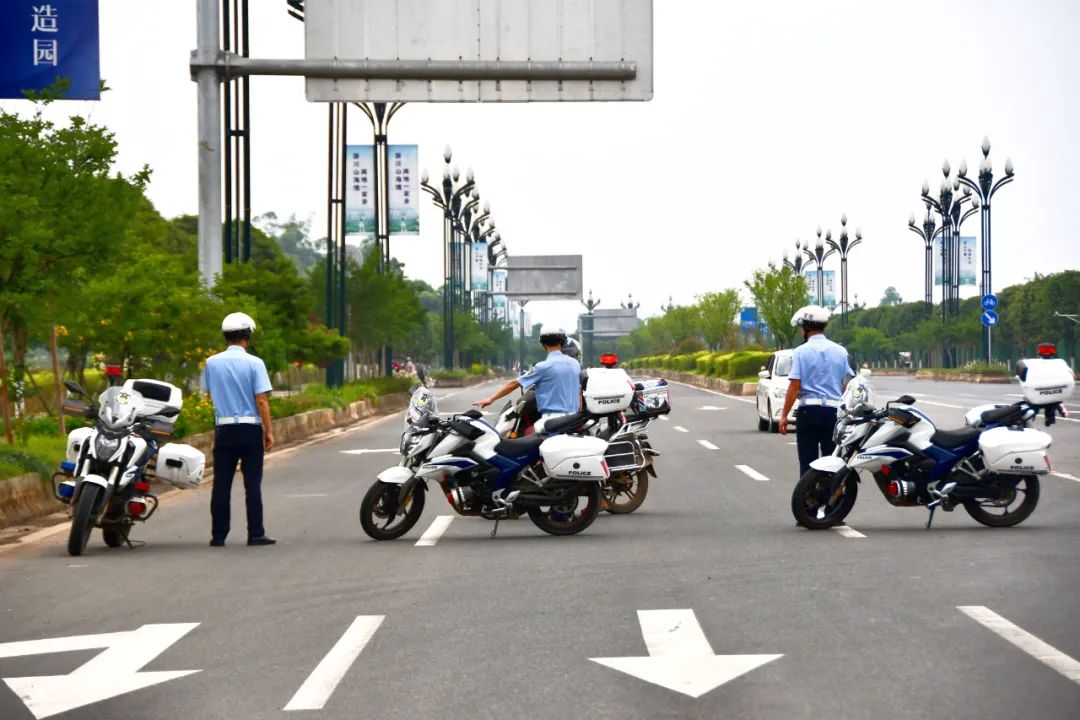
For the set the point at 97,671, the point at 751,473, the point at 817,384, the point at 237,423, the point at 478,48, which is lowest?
the point at 751,473

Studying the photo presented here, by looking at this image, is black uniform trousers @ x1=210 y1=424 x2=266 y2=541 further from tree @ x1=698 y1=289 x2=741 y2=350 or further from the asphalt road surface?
tree @ x1=698 y1=289 x2=741 y2=350

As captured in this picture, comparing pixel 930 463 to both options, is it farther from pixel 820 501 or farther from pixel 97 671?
pixel 97 671

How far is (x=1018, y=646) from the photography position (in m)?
7.12

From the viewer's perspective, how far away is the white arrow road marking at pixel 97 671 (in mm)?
6441

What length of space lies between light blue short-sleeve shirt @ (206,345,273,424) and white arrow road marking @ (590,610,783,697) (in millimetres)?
5209

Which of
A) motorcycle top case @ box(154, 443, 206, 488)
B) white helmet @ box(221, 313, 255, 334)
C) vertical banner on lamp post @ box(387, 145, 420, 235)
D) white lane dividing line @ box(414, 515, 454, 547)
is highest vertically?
vertical banner on lamp post @ box(387, 145, 420, 235)

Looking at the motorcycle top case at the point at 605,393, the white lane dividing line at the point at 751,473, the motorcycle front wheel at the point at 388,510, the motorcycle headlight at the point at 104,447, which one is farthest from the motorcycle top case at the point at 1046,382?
the motorcycle headlight at the point at 104,447

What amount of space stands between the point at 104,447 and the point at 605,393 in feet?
13.4

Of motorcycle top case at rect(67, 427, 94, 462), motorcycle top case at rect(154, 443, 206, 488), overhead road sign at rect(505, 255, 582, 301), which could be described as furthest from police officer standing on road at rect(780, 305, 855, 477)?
overhead road sign at rect(505, 255, 582, 301)

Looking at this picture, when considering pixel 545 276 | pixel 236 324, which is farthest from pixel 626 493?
pixel 545 276

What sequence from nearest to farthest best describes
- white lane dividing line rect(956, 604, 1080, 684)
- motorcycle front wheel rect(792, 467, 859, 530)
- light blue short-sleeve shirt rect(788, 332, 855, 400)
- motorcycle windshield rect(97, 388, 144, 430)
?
white lane dividing line rect(956, 604, 1080, 684)
motorcycle windshield rect(97, 388, 144, 430)
motorcycle front wheel rect(792, 467, 859, 530)
light blue short-sleeve shirt rect(788, 332, 855, 400)

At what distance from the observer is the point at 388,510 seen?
12.3 metres

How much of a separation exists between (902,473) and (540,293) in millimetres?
83281

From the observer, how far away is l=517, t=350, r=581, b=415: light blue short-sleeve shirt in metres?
13.0
